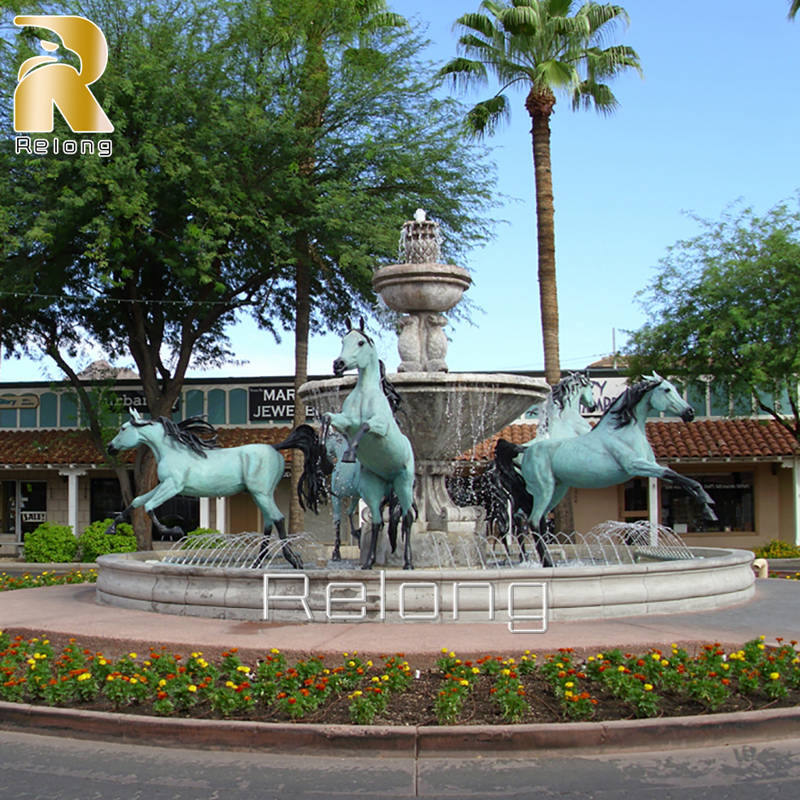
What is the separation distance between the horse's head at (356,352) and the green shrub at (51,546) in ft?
59.4

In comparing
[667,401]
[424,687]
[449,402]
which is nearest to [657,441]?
[449,402]

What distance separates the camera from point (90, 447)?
30.4 m

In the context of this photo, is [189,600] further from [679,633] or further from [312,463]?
[679,633]

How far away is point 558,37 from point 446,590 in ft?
63.7

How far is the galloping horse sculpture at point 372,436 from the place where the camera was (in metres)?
10.3

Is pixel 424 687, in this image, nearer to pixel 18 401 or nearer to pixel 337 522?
pixel 337 522

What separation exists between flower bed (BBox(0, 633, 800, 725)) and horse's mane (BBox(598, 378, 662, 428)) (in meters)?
4.56

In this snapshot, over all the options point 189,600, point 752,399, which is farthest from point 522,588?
point 752,399

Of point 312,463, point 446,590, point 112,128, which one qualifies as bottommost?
point 446,590

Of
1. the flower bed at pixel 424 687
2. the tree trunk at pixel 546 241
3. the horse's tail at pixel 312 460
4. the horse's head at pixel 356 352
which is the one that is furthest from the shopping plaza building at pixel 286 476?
the flower bed at pixel 424 687

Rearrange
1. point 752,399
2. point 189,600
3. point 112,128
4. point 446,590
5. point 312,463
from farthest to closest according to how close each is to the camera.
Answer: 1. point 752,399
2. point 112,128
3. point 312,463
4. point 189,600
5. point 446,590

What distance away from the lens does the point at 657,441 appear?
29125 millimetres

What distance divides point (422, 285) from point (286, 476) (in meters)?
17.0

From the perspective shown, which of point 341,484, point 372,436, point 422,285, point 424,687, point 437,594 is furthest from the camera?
point 422,285
